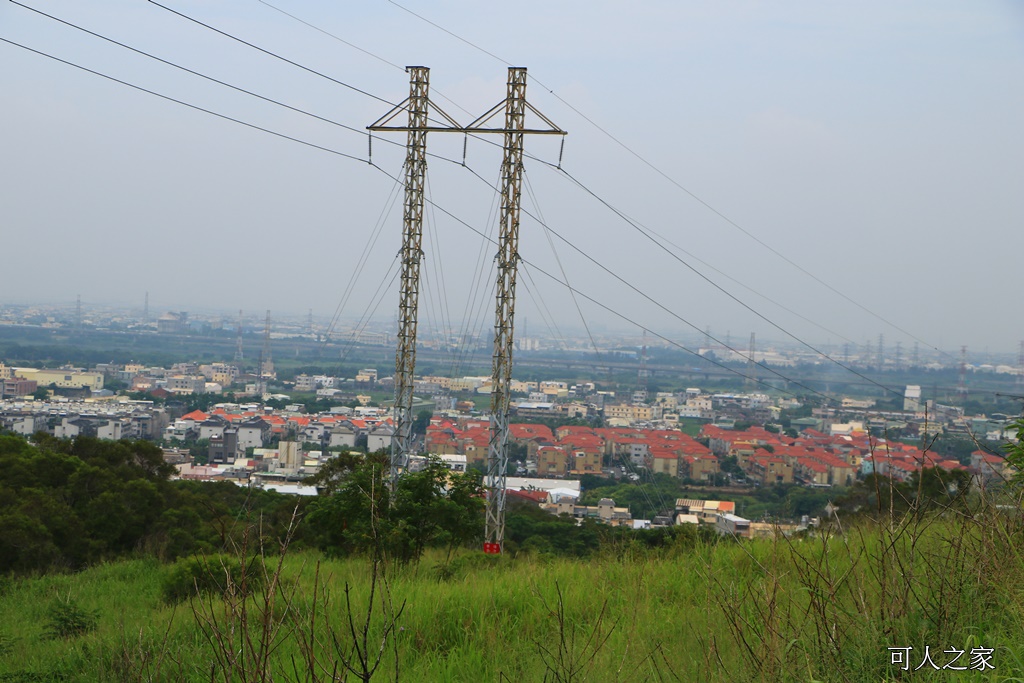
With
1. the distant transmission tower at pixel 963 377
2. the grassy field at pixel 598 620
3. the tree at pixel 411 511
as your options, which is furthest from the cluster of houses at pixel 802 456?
the grassy field at pixel 598 620

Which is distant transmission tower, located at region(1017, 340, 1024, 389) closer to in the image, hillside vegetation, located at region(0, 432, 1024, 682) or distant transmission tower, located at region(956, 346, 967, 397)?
distant transmission tower, located at region(956, 346, 967, 397)

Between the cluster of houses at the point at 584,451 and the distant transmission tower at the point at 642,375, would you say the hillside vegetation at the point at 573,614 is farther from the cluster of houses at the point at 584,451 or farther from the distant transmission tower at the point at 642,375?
the distant transmission tower at the point at 642,375

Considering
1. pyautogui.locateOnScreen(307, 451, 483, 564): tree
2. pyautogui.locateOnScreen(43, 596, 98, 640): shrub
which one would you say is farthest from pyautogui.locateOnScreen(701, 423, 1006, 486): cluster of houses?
pyautogui.locateOnScreen(43, 596, 98, 640): shrub

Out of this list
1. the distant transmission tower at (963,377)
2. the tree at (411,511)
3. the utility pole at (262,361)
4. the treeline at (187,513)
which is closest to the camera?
the tree at (411,511)

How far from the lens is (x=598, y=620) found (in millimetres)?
3281

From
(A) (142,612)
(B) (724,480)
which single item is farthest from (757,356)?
(A) (142,612)

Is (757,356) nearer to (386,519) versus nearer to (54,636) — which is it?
(386,519)

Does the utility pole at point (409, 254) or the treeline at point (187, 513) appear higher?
the utility pole at point (409, 254)


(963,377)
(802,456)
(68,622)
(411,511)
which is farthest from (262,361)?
(68,622)

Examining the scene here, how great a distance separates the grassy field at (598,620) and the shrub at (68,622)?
0.6 inches

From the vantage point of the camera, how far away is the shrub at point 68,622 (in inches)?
232

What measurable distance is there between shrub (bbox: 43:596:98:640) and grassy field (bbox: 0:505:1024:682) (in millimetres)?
15

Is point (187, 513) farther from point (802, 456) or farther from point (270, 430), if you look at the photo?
point (802, 456)

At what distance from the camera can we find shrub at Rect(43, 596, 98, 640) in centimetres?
590
